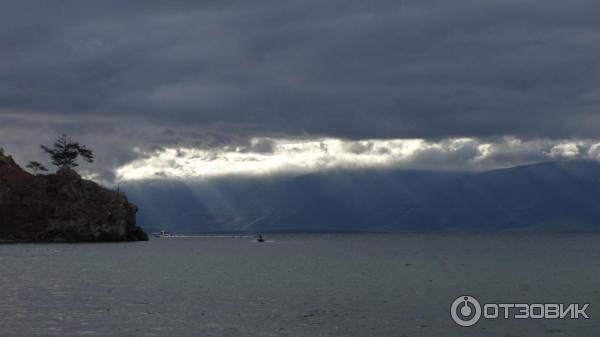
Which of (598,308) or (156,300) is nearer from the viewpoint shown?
(598,308)

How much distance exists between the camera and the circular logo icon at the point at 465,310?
7139 cm

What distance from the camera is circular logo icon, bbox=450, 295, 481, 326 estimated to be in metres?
71.4

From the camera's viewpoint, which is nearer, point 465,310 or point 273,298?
point 465,310

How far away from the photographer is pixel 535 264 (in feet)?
546

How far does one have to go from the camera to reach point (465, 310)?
81250 mm

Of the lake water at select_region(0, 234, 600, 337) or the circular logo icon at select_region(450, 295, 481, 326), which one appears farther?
the circular logo icon at select_region(450, 295, 481, 326)

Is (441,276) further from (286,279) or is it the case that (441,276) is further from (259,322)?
(259,322)

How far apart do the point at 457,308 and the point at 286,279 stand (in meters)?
45.4

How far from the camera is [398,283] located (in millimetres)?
113438

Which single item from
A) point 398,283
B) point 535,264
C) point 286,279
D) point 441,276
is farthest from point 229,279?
point 535,264

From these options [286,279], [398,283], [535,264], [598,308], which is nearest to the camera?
[598,308]

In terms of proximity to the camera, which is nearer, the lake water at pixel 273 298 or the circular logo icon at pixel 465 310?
the lake water at pixel 273 298

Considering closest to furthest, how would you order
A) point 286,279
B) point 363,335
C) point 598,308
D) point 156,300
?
point 363,335 → point 598,308 → point 156,300 → point 286,279

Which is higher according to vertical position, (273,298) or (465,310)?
(273,298)
